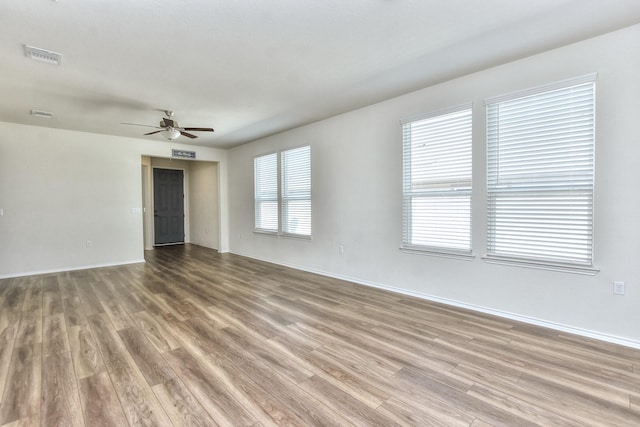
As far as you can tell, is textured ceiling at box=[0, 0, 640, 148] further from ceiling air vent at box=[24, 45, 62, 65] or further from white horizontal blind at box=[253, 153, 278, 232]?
white horizontal blind at box=[253, 153, 278, 232]

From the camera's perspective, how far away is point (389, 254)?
4340mm

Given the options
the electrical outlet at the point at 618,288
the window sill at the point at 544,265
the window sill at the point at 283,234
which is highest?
the window sill at the point at 283,234

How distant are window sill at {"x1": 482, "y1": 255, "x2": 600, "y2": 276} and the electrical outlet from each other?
0.15 metres

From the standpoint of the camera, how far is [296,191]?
5.86 metres

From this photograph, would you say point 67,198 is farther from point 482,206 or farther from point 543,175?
point 543,175

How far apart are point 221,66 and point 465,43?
242 cm

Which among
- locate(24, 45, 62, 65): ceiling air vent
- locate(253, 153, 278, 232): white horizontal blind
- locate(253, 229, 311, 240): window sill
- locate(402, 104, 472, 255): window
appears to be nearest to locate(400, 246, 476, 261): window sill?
locate(402, 104, 472, 255): window

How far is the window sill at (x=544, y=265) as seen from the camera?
2.80 meters

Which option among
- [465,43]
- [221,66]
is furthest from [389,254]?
[221,66]

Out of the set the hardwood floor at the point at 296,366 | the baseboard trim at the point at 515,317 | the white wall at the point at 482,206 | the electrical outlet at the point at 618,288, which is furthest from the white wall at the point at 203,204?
the electrical outlet at the point at 618,288

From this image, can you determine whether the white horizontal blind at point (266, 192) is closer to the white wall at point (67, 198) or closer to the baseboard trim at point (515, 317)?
the white wall at point (67, 198)

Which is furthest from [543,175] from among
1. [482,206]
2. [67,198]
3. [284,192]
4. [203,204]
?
[203,204]

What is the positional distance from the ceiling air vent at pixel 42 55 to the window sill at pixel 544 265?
4832 millimetres

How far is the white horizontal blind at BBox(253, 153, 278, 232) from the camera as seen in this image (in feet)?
21.0
